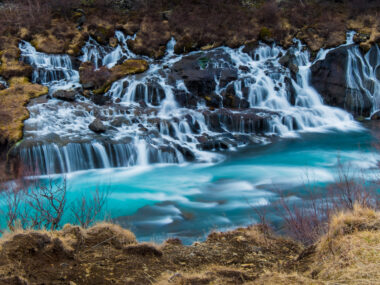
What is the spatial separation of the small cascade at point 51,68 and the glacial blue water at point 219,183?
29.1 feet

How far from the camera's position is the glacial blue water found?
9.93m

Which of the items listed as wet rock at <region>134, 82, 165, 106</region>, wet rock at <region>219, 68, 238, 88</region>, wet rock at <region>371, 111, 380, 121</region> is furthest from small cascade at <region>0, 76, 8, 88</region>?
wet rock at <region>371, 111, 380, 121</region>

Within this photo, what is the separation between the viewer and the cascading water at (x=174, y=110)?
14.8m

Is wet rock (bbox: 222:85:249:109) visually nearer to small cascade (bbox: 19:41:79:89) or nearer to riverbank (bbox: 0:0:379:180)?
riverbank (bbox: 0:0:379:180)

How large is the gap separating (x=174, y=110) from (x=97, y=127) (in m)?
4.65

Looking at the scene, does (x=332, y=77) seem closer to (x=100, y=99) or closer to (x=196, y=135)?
(x=196, y=135)

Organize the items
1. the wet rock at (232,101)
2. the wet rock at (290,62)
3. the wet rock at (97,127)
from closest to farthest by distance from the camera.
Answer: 1. the wet rock at (97,127)
2. the wet rock at (232,101)
3. the wet rock at (290,62)

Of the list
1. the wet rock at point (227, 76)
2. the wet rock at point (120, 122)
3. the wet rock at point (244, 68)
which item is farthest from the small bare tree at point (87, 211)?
the wet rock at point (244, 68)

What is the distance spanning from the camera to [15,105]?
56.3 feet

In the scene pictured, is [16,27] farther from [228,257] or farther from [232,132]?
[228,257]

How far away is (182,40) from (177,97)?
7174 mm

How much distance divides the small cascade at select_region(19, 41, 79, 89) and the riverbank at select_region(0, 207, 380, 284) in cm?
1621

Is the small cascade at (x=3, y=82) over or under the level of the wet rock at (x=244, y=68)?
under

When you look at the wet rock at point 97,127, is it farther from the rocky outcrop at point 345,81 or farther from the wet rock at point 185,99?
the rocky outcrop at point 345,81
